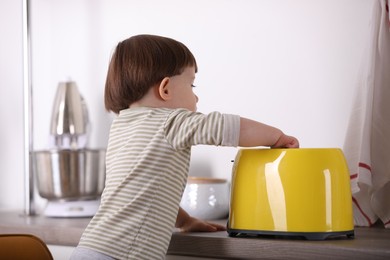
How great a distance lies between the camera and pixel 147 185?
1335 millimetres

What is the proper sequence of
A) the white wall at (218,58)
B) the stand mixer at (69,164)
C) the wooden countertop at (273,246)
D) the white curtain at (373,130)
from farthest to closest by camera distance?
the stand mixer at (69,164), the white wall at (218,58), the white curtain at (373,130), the wooden countertop at (273,246)

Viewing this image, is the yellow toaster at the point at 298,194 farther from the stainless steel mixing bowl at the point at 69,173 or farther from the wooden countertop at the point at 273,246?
the stainless steel mixing bowl at the point at 69,173

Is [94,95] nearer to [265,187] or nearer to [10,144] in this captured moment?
[10,144]

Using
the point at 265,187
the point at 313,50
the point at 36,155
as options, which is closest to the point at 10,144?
the point at 36,155

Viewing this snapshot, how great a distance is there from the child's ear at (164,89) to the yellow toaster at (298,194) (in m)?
0.20

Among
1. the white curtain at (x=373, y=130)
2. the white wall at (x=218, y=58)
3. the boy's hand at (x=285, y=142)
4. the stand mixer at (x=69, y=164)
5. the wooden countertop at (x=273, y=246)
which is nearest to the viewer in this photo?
the wooden countertop at (x=273, y=246)

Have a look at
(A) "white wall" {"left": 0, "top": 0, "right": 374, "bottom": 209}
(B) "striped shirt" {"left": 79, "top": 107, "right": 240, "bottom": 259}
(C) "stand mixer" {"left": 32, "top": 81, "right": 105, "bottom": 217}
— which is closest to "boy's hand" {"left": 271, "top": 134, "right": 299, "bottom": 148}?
(B) "striped shirt" {"left": 79, "top": 107, "right": 240, "bottom": 259}

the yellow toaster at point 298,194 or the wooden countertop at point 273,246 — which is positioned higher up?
the yellow toaster at point 298,194

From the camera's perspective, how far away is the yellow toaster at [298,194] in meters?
1.31

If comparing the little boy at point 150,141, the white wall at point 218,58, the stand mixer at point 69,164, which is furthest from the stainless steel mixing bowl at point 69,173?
the little boy at point 150,141

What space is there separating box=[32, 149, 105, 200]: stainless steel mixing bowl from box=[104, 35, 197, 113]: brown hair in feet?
2.01

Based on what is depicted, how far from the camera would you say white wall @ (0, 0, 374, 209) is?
173 centimetres

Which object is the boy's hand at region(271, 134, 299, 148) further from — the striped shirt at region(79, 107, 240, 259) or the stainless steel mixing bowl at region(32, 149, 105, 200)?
the stainless steel mixing bowl at region(32, 149, 105, 200)

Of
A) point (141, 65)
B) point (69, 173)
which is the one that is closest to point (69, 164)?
point (69, 173)
